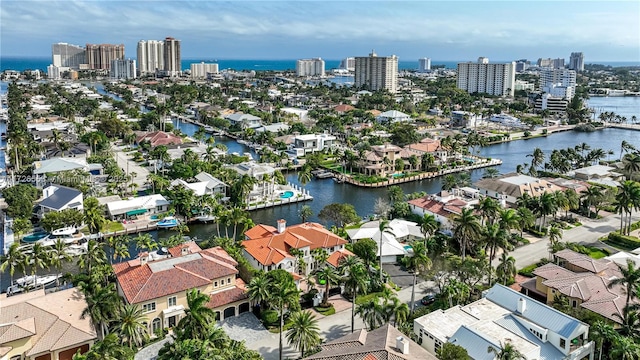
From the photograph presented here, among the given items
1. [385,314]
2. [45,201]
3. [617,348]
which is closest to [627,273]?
[617,348]

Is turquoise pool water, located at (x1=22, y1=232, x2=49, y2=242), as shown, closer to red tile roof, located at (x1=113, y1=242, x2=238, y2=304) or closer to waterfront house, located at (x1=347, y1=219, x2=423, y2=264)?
red tile roof, located at (x1=113, y1=242, x2=238, y2=304)

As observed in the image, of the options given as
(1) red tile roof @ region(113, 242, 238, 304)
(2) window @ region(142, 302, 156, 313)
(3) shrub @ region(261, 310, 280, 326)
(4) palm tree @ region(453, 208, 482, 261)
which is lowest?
(3) shrub @ region(261, 310, 280, 326)

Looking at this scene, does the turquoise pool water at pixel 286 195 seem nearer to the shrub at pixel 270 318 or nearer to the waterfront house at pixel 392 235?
the waterfront house at pixel 392 235

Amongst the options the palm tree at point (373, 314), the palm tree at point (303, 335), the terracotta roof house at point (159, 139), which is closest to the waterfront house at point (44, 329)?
the palm tree at point (303, 335)

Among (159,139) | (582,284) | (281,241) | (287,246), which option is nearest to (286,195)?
(281,241)

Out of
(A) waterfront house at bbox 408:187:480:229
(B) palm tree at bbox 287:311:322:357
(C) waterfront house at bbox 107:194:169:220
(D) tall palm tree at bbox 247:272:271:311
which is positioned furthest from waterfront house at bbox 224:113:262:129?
(B) palm tree at bbox 287:311:322:357

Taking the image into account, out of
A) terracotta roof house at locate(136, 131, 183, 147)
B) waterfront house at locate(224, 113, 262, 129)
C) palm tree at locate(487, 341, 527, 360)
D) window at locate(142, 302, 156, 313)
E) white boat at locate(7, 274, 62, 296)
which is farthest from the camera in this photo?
waterfront house at locate(224, 113, 262, 129)
